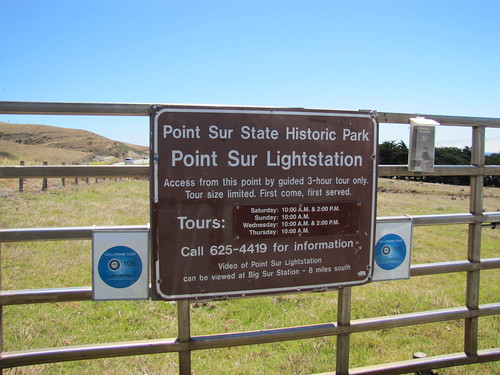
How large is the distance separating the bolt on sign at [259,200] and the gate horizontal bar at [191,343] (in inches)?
13.1

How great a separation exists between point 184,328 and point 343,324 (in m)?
1.10

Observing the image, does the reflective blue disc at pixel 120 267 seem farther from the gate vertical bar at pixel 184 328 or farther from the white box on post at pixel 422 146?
the white box on post at pixel 422 146

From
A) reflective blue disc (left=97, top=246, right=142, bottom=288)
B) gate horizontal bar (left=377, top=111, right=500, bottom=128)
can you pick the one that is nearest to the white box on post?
gate horizontal bar (left=377, top=111, right=500, bottom=128)

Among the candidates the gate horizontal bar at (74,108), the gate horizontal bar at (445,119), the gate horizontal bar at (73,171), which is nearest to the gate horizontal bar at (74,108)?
the gate horizontal bar at (74,108)

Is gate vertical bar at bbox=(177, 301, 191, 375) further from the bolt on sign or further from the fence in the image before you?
the bolt on sign

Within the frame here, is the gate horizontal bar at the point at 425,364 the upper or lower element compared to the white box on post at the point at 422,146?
lower

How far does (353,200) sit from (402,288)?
345 centimetres

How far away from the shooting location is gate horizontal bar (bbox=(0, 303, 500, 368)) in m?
2.27

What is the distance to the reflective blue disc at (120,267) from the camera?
7.47 ft

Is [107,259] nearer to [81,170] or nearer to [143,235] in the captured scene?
[143,235]

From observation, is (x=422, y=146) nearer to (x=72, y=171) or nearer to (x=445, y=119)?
(x=445, y=119)

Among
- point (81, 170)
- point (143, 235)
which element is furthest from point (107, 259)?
point (81, 170)

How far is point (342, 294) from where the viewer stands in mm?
2668

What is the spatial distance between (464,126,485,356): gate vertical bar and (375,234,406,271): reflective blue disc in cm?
66
